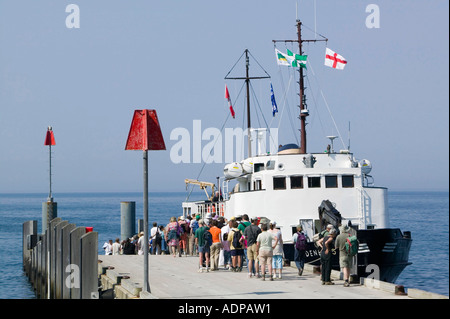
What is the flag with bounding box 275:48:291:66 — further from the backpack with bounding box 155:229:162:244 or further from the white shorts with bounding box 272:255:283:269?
the white shorts with bounding box 272:255:283:269

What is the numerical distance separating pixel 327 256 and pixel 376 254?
9043 millimetres

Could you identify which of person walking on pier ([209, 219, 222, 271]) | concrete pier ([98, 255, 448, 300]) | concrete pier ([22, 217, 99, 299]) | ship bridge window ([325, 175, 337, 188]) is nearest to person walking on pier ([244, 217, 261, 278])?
concrete pier ([98, 255, 448, 300])

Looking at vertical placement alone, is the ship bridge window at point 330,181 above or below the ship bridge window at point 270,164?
below

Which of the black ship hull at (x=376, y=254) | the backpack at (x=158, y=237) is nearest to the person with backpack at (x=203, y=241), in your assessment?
the black ship hull at (x=376, y=254)

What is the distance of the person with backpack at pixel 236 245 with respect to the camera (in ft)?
72.2

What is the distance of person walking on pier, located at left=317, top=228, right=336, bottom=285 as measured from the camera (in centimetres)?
1845

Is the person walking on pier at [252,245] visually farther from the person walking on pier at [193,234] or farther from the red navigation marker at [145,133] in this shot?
the person walking on pier at [193,234]

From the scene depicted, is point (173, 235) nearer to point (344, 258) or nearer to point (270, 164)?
point (270, 164)

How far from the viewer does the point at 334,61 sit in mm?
33188

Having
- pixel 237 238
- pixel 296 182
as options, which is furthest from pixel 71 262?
pixel 296 182

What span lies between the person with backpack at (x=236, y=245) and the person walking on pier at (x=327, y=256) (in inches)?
151

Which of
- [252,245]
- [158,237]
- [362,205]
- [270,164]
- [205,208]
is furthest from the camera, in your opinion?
[205,208]

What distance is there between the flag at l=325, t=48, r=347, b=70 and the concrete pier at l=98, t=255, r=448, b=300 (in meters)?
13.0
